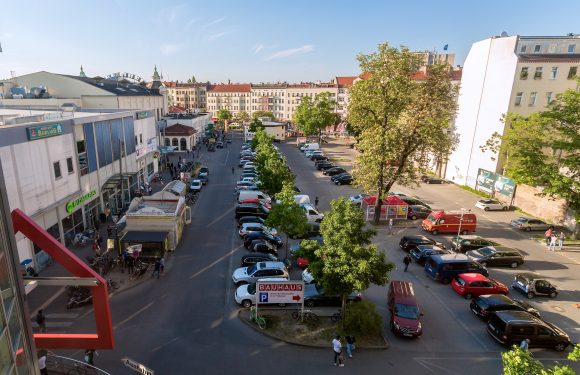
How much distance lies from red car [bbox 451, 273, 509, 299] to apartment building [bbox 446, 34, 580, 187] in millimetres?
24046

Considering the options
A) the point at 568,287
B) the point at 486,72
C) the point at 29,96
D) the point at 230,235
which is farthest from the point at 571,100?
the point at 29,96

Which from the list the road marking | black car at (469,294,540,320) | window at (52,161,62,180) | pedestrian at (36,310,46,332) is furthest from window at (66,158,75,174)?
black car at (469,294,540,320)

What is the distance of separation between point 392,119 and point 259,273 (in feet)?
55.1

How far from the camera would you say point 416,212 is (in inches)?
1280

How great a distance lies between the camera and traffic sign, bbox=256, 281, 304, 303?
54.9ft

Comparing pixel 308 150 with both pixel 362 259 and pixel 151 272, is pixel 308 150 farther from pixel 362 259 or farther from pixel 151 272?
pixel 362 259

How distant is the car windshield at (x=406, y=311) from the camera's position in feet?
52.9

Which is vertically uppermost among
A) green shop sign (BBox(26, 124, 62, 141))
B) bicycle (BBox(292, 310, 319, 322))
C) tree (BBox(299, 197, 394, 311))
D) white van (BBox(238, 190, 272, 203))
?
green shop sign (BBox(26, 124, 62, 141))

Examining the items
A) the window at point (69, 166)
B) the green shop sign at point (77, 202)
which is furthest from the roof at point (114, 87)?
the window at point (69, 166)

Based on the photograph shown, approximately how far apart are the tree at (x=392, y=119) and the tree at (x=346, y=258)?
13.0 meters

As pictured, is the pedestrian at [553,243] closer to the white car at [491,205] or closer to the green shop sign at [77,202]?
the white car at [491,205]

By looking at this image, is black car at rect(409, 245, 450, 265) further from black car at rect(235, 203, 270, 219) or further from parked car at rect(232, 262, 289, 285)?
black car at rect(235, 203, 270, 219)

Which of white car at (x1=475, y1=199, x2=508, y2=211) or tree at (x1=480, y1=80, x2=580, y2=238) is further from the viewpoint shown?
white car at (x1=475, y1=199, x2=508, y2=211)

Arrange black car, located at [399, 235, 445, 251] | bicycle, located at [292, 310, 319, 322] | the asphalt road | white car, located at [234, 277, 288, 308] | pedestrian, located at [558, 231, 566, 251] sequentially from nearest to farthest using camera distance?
1. the asphalt road
2. bicycle, located at [292, 310, 319, 322]
3. white car, located at [234, 277, 288, 308]
4. black car, located at [399, 235, 445, 251]
5. pedestrian, located at [558, 231, 566, 251]
